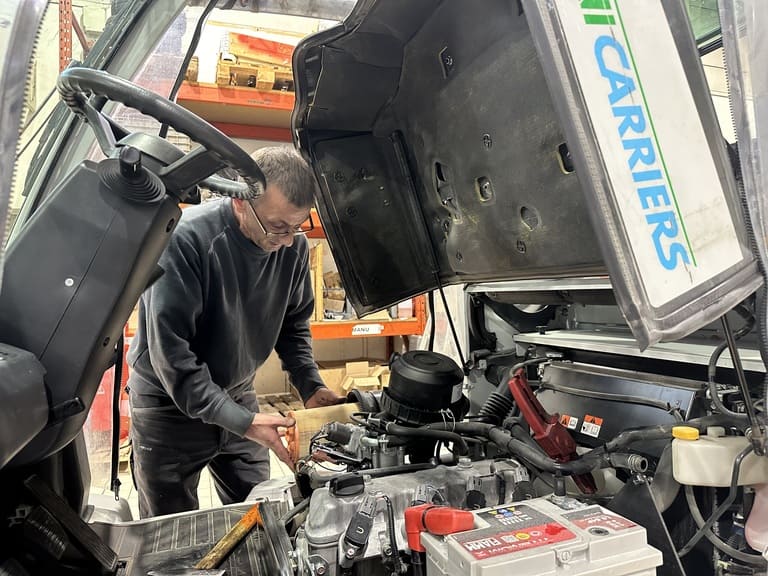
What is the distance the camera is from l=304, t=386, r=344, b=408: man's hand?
6.91 ft

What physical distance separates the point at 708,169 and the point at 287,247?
1533 millimetres

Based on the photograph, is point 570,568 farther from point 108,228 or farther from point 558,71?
point 108,228

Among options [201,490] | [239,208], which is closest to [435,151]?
[239,208]

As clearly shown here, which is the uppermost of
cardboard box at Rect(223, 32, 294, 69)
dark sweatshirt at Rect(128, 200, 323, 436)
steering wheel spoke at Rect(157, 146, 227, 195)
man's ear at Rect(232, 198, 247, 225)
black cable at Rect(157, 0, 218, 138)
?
cardboard box at Rect(223, 32, 294, 69)

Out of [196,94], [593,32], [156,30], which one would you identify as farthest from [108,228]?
[196,94]

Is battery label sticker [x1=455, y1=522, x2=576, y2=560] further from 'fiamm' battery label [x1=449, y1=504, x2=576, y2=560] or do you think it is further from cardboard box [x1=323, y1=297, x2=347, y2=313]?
cardboard box [x1=323, y1=297, x2=347, y2=313]

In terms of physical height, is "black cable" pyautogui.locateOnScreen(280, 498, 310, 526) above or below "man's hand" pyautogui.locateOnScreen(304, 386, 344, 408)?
below

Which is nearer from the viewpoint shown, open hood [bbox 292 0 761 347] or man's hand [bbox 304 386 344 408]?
open hood [bbox 292 0 761 347]

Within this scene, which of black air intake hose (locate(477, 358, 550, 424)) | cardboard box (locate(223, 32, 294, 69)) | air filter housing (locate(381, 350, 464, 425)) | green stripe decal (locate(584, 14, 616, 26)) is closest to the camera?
green stripe decal (locate(584, 14, 616, 26))

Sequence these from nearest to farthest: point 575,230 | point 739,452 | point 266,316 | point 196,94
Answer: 1. point 739,452
2. point 575,230
3. point 266,316
4. point 196,94

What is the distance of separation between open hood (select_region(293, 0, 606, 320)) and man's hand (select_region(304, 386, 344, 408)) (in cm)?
42

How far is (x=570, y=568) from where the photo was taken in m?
0.85

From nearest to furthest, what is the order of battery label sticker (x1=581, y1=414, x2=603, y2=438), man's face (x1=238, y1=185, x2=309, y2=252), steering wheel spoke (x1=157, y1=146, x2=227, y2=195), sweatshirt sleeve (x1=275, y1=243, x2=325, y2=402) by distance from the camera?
steering wheel spoke (x1=157, y1=146, x2=227, y2=195)
battery label sticker (x1=581, y1=414, x2=603, y2=438)
man's face (x1=238, y1=185, x2=309, y2=252)
sweatshirt sleeve (x1=275, y1=243, x2=325, y2=402)

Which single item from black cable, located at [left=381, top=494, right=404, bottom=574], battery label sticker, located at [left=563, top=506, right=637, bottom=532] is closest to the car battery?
battery label sticker, located at [left=563, top=506, right=637, bottom=532]
